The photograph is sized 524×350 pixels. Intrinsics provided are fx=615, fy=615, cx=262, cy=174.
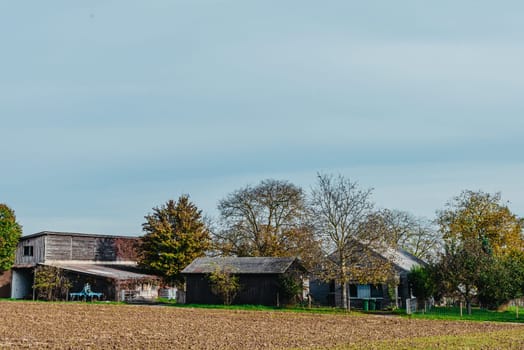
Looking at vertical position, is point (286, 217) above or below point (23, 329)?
above

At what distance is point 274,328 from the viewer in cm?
2823

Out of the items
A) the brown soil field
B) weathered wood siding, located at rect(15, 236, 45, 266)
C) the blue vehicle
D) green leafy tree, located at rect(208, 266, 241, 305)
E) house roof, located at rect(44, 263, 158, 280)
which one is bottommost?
the brown soil field

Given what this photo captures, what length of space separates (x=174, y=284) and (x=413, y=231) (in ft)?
92.6

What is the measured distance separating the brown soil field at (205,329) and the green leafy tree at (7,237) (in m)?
18.4

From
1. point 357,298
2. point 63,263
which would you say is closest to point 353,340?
point 357,298

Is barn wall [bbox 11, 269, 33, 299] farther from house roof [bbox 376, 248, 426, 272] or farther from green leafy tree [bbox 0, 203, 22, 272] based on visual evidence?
house roof [bbox 376, 248, 426, 272]

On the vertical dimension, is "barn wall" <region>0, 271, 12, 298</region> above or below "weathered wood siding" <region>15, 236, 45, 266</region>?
below

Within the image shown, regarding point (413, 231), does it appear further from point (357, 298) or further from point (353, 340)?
point (353, 340)

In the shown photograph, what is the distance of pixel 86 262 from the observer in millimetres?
59719

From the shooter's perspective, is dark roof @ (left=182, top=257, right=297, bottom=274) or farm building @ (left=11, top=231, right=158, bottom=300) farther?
farm building @ (left=11, top=231, right=158, bottom=300)

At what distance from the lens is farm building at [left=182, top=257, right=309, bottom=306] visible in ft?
148

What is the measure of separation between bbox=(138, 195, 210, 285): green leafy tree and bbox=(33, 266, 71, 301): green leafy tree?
24.4 feet

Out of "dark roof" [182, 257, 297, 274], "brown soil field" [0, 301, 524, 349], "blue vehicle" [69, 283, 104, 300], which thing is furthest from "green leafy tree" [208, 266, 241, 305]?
"blue vehicle" [69, 283, 104, 300]

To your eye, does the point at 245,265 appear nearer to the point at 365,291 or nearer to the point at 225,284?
the point at 225,284
